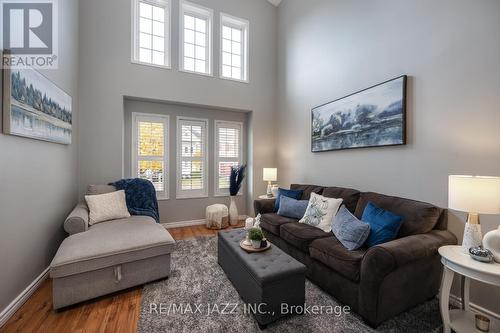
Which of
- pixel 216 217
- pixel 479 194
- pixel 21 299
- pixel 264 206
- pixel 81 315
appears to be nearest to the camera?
pixel 479 194

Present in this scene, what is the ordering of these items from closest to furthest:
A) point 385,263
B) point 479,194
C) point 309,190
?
point 479,194, point 385,263, point 309,190

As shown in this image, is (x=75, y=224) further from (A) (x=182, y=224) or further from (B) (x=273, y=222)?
(B) (x=273, y=222)

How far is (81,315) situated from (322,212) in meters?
2.56

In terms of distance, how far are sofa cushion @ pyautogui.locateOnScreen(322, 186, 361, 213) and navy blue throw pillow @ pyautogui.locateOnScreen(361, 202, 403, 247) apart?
53 centimetres

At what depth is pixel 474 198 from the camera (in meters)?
1.46

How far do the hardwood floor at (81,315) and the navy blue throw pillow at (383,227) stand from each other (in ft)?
7.04

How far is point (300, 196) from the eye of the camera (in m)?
3.43

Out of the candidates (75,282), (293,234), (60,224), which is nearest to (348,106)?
(293,234)

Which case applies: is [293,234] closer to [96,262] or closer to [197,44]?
[96,262]

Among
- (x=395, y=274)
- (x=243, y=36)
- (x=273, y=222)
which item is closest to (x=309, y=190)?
(x=273, y=222)

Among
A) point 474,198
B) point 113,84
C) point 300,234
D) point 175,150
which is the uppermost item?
point 113,84

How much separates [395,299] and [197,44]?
486 cm

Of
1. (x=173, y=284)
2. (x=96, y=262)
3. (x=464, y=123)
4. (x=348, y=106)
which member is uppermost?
(x=348, y=106)

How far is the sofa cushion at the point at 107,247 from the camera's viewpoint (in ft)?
6.02
